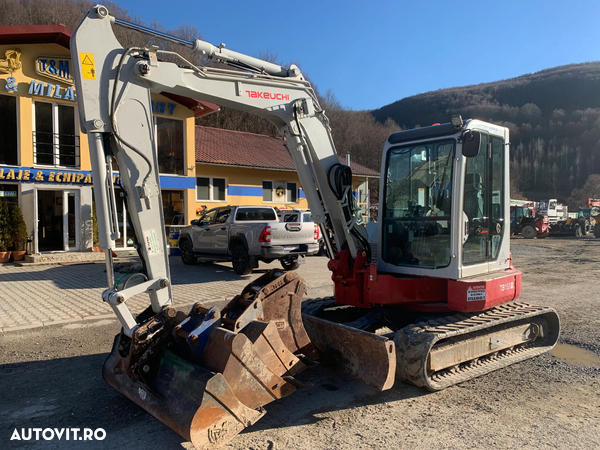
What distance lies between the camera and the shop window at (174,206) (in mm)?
19734

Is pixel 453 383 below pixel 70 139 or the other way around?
below

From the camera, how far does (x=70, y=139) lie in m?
17.0

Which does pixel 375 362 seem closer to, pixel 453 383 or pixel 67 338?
pixel 453 383

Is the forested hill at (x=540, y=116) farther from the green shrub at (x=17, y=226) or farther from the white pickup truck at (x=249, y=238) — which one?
the green shrub at (x=17, y=226)

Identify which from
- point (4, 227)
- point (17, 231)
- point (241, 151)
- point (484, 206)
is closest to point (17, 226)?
point (17, 231)

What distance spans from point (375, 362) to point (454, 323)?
1.12 metres

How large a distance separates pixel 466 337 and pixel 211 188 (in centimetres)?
1888

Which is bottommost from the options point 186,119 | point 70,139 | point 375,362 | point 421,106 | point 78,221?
point 375,362

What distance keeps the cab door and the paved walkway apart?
5339 millimetres

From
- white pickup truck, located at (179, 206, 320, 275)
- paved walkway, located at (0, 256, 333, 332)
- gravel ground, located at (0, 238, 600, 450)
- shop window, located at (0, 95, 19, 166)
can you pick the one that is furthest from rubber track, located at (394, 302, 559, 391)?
shop window, located at (0, 95, 19, 166)

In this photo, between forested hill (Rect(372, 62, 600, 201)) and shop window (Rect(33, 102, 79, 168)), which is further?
forested hill (Rect(372, 62, 600, 201))

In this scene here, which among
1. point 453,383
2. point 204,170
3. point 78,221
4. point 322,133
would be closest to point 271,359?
point 453,383

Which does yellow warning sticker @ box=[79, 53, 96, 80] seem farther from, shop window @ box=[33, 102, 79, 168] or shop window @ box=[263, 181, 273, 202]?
shop window @ box=[263, 181, 273, 202]

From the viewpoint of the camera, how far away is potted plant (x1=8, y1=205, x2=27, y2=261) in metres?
15.4
